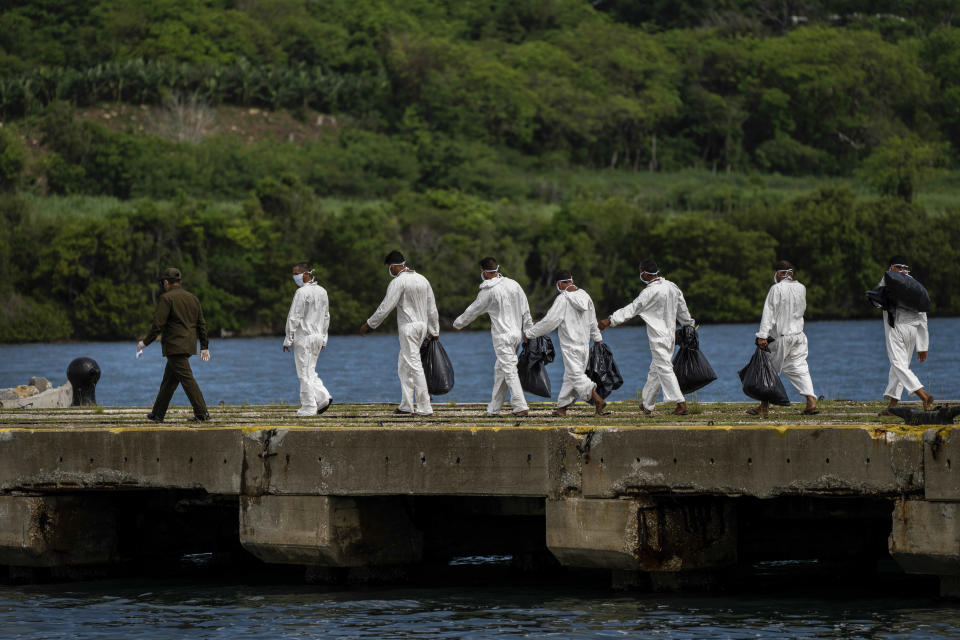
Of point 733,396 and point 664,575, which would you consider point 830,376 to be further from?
point 664,575

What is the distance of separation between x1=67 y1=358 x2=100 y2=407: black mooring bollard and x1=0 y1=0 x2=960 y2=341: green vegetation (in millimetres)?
61801

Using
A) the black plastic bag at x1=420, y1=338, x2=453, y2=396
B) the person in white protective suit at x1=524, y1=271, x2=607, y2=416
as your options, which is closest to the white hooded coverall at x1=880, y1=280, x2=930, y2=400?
the person in white protective suit at x1=524, y1=271, x2=607, y2=416

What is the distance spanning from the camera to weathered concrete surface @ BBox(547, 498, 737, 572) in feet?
47.3

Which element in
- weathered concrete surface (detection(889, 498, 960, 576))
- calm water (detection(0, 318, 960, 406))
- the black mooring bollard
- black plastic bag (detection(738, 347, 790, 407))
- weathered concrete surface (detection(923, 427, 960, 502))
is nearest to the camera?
weathered concrete surface (detection(923, 427, 960, 502))

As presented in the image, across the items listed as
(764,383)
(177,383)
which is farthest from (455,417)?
(764,383)

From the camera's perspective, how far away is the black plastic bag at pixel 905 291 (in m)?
16.9

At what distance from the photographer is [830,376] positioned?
52500 mm

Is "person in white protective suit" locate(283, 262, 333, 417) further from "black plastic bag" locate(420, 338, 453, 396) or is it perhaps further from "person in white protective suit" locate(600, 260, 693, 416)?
"person in white protective suit" locate(600, 260, 693, 416)

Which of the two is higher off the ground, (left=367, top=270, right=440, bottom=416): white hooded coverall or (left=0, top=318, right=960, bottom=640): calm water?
(left=367, top=270, right=440, bottom=416): white hooded coverall

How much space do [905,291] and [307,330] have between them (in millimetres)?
6771

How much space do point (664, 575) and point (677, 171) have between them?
423 feet

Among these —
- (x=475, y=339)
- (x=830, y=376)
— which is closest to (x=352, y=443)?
(x=830, y=376)

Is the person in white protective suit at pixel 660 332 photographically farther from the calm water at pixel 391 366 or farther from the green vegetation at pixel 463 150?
the green vegetation at pixel 463 150

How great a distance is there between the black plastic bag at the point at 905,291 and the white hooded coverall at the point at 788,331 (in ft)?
3.75
